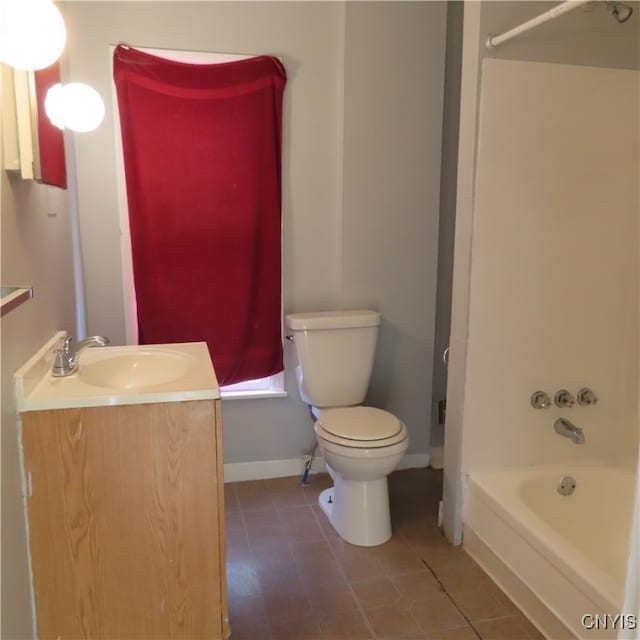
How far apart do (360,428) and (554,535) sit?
2.63 ft

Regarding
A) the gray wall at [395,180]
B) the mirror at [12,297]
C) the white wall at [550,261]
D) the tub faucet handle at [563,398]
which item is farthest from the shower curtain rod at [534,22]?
the mirror at [12,297]

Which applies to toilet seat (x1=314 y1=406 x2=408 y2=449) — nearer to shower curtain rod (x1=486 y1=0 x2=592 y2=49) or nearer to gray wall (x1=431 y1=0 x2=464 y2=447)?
gray wall (x1=431 y1=0 x2=464 y2=447)

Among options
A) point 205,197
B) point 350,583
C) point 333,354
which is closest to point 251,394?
point 333,354

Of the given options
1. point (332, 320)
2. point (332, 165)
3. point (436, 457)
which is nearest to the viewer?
point (332, 320)

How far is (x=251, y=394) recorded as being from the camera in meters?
2.91

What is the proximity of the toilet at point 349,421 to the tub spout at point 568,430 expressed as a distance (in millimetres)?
608

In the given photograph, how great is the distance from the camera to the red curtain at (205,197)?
2.56 m

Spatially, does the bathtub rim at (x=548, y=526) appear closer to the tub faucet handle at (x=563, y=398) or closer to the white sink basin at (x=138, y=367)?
the tub faucet handle at (x=563, y=398)

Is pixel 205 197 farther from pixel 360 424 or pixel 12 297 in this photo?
pixel 12 297

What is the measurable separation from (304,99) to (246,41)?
35cm

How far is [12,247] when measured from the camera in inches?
56.6

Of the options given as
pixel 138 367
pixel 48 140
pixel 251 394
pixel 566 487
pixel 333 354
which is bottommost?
pixel 566 487

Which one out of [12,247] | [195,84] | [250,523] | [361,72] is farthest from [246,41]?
[250,523]

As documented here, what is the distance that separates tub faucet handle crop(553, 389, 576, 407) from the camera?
2383 mm
